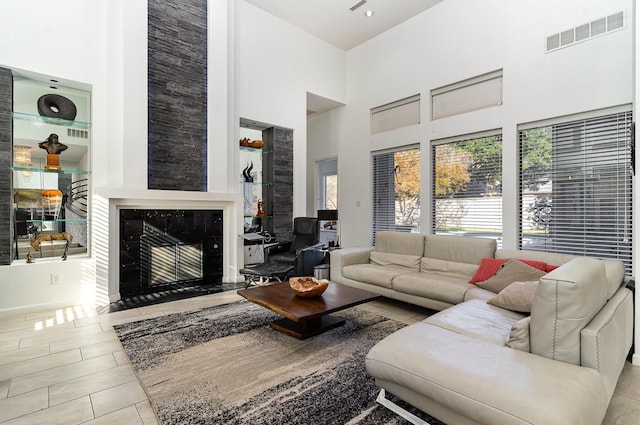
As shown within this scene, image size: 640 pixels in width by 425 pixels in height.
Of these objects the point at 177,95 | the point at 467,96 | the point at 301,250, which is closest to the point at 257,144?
the point at 177,95

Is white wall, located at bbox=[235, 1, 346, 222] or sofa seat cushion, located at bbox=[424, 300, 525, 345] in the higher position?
white wall, located at bbox=[235, 1, 346, 222]

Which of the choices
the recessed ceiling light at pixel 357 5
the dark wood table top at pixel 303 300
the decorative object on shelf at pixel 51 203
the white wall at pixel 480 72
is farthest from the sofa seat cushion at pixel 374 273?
the recessed ceiling light at pixel 357 5

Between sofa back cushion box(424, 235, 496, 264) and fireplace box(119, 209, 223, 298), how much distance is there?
3.11 metres

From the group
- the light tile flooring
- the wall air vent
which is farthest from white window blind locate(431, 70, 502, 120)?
the light tile flooring

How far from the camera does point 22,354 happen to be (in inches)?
103

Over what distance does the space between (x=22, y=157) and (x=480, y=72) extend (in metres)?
5.92

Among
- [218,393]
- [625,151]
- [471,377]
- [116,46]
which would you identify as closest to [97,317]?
[218,393]

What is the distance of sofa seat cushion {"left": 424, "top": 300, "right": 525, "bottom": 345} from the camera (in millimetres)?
2092

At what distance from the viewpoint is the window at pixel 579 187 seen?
3646 millimetres

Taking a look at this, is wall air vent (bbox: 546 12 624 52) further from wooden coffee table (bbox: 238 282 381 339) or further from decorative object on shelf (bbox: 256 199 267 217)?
decorative object on shelf (bbox: 256 199 267 217)

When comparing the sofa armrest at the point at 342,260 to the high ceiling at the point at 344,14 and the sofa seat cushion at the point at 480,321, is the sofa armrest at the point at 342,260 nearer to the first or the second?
the sofa seat cushion at the point at 480,321

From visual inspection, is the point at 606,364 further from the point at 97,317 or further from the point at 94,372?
the point at 97,317

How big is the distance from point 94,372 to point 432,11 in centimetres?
627

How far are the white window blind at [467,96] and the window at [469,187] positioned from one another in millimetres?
476
